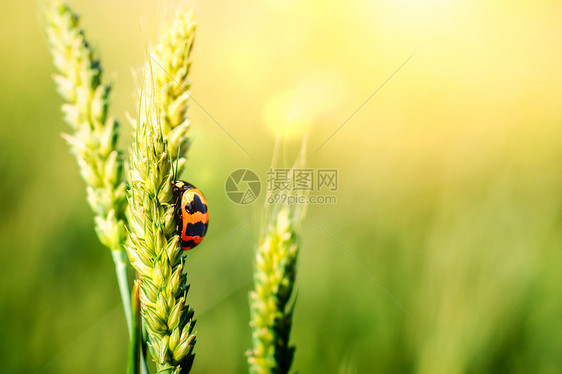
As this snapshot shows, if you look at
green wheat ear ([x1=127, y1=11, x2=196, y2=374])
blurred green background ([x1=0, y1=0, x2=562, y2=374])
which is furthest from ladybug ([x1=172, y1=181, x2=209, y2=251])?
green wheat ear ([x1=127, y1=11, x2=196, y2=374])

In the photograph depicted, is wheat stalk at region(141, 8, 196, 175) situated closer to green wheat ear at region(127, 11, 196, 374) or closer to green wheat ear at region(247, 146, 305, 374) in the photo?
green wheat ear at region(127, 11, 196, 374)

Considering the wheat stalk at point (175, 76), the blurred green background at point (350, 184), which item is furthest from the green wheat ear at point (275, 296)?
the wheat stalk at point (175, 76)

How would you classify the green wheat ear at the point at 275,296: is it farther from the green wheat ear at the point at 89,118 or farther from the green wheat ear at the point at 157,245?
the green wheat ear at the point at 89,118

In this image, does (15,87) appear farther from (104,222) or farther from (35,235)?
(104,222)

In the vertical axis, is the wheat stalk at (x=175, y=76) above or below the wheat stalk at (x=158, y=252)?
above

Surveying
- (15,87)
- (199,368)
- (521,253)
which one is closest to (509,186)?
(521,253)
